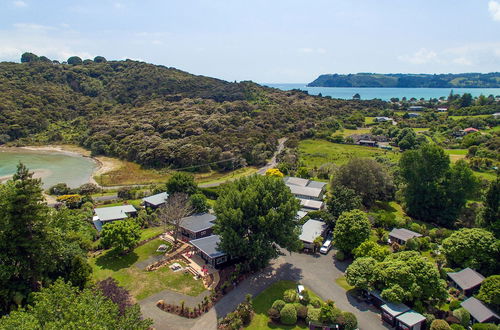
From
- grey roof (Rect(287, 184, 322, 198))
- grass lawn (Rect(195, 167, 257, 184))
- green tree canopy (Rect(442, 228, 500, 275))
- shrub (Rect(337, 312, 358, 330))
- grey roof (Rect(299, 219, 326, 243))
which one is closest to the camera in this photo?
shrub (Rect(337, 312, 358, 330))

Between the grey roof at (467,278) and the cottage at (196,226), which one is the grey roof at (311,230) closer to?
the cottage at (196,226)

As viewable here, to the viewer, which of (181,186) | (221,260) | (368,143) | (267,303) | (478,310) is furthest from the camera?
(368,143)

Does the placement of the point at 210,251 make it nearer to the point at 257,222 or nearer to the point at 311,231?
the point at 257,222

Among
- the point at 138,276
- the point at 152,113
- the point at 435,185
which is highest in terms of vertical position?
the point at 152,113

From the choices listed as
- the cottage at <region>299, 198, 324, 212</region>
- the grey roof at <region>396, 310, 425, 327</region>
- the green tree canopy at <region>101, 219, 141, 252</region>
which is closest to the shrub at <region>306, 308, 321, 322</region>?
the grey roof at <region>396, 310, 425, 327</region>

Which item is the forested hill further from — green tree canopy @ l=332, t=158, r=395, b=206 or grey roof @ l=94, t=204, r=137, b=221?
green tree canopy @ l=332, t=158, r=395, b=206

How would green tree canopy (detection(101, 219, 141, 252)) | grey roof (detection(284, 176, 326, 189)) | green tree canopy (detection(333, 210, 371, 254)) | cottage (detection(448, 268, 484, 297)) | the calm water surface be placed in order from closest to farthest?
cottage (detection(448, 268, 484, 297)) → green tree canopy (detection(333, 210, 371, 254)) → green tree canopy (detection(101, 219, 141, 252)) → grey roof (detection(284, 176, 326, 189)) → the calm water surface

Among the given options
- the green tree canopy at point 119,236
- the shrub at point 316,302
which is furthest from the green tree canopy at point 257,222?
the green tree canopy at point 119,236

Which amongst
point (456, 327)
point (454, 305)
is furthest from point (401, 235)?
point (456, 327)
